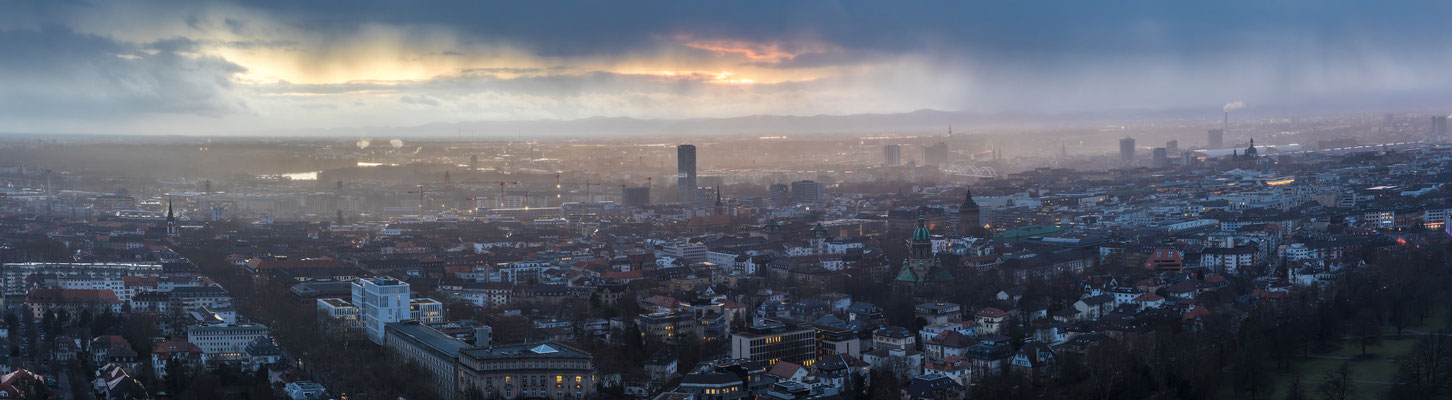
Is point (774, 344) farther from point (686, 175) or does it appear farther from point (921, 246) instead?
point (686, 175)

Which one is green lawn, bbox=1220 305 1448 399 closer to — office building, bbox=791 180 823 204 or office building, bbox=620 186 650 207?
office building, bbox=620 186 650 207

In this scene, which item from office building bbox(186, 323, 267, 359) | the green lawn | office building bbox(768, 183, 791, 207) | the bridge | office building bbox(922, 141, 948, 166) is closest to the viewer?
the green lawn

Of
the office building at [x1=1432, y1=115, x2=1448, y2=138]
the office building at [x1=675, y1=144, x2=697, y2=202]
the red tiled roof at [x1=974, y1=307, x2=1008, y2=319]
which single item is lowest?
the red tiled roof at [x1=974, y1=307, x2=1008, y2=319]

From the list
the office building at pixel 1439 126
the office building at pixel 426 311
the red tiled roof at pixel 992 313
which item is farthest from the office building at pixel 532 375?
the office building at pixel 1439 126

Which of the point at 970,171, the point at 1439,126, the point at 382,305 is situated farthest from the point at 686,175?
the point at 382,305

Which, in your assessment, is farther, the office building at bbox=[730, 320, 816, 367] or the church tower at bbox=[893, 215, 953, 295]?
the church tower at bbox=[893, 215, 953, 295]

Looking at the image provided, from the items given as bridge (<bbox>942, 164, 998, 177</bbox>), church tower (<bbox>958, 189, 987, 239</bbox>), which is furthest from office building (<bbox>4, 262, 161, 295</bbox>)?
bridge (<bbox>942, 164, 998, 177</bbox>)

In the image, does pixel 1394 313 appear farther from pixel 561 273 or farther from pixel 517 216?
pixel 517 216
